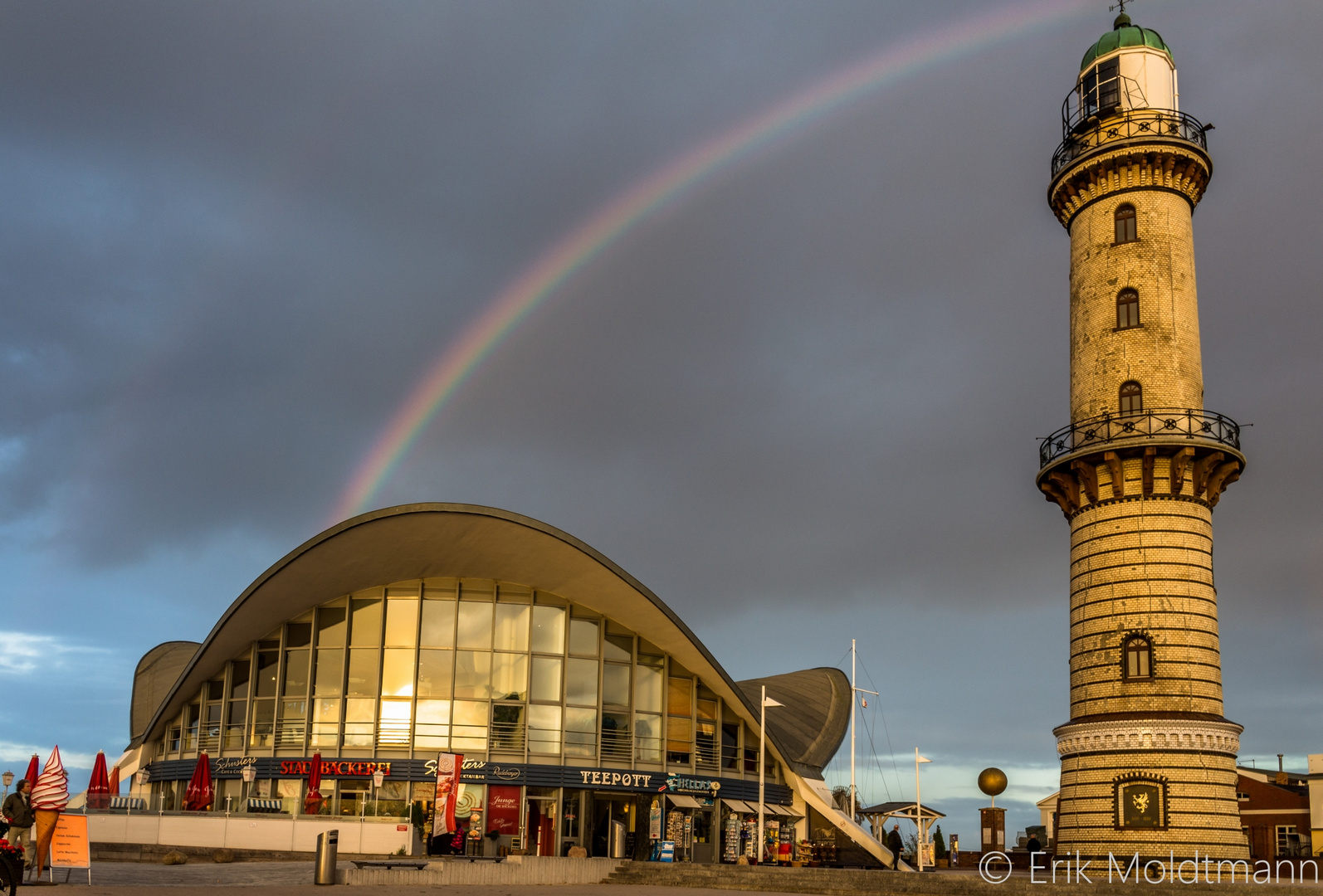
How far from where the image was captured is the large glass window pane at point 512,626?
43.7m

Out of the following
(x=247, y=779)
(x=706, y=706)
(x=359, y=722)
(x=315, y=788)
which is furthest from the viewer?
(x=706, y=706)

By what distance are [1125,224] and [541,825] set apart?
27.2 m

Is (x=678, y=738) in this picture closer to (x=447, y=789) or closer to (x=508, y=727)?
(x=508, y=727)

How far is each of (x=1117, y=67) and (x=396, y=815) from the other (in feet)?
111

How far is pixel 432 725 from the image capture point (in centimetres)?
4244

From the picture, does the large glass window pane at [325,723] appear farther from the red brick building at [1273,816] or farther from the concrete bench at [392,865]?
the red brick building at [1273,816]

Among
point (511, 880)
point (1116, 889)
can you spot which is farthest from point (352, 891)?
point (1116, 889)

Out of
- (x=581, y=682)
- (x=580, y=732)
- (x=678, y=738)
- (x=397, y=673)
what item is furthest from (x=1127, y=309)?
(x=397, y=673)

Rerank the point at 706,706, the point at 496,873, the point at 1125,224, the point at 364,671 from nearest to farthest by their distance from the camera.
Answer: the point at 496,873, the point at 1125,224, the point at 364,671, the point at 706,706

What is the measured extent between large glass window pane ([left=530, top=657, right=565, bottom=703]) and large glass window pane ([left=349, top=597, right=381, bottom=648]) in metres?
5.63

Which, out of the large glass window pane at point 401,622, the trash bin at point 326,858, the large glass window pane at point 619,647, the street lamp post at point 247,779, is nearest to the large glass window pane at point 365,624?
the large glass window pane at point 401,622

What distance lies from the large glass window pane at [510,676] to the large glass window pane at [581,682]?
154 cm

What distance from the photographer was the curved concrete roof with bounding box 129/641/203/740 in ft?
172

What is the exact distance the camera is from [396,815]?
41469 millimetres
